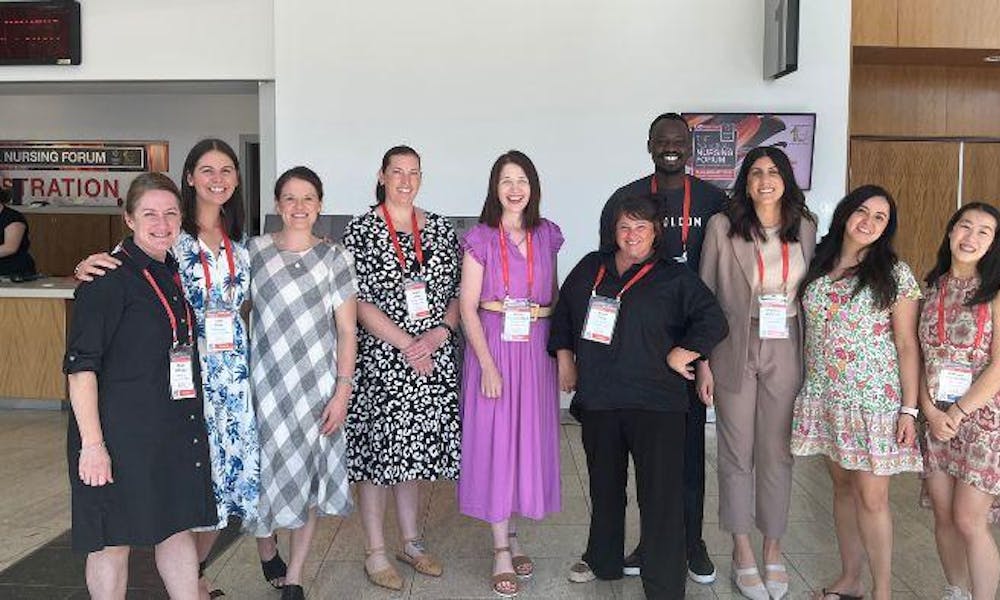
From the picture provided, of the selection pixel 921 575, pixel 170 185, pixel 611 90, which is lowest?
pixel 921 575

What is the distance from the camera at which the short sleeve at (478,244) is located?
118 inches

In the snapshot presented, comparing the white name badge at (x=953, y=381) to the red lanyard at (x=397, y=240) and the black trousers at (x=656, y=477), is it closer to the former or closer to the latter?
the black trousers at (x=656, y=477)

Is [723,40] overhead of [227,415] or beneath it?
overhead

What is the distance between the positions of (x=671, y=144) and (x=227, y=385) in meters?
1.82

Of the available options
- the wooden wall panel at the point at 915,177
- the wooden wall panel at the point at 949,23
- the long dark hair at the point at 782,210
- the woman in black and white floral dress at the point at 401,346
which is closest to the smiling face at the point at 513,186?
the woman in black and white floral dress at the point at 401,346

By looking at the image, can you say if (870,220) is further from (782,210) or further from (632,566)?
(632,566)

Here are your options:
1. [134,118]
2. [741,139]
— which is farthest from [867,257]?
[134,118]

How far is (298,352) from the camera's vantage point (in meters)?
2.74

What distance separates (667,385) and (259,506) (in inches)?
57.4

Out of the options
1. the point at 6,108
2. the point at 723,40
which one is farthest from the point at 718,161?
the point at 6,108

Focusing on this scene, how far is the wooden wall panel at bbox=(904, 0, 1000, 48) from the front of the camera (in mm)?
5570

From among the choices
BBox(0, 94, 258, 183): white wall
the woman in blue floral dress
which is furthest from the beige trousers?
BBox(0, 94, 258, 183): white wall

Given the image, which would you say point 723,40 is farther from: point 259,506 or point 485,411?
point 259,506

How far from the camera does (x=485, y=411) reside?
→ 306 centimetres
